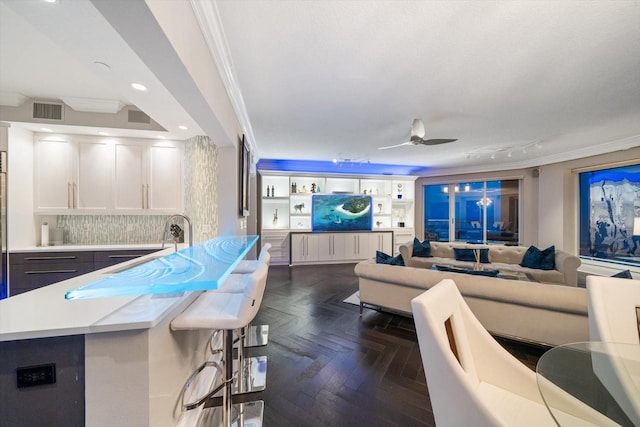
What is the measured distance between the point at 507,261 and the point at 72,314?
225 inches

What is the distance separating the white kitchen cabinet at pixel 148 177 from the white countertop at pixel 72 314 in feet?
7.39

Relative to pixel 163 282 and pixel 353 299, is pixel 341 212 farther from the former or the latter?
pixel 163 282

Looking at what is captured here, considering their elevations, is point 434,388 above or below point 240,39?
below

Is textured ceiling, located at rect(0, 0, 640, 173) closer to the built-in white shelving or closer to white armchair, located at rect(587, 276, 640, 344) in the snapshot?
white armchair, located at rect(587, 276, 640, 344)

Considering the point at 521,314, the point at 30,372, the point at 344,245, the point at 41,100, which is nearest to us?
the point at 30,372

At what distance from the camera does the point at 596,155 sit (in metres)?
4.52

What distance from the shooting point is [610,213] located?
177 inches

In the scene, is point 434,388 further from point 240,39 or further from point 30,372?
point 240,39

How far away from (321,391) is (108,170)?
12.7 ft

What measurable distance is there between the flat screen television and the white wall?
188 inches

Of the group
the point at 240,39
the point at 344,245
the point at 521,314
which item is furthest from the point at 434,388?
the point at 344,245

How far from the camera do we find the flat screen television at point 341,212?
614 centimetres

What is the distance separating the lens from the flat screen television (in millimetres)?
6137

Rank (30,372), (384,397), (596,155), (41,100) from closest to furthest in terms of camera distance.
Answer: (30,372)
(384,397)
(41,100)
(596,155)
